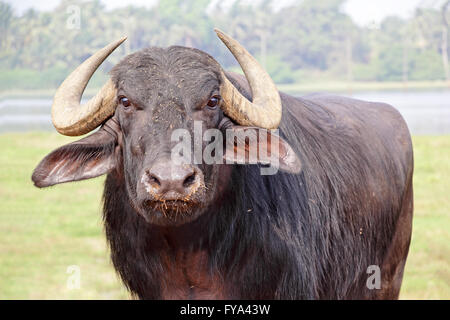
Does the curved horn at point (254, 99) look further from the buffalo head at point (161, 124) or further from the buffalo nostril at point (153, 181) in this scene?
the buffalo nostril at point (153, 181)

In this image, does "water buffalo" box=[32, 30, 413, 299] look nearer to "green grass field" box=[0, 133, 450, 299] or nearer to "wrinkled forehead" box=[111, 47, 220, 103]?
"wrinkled forehead" box=[111, 47, 220, 103]

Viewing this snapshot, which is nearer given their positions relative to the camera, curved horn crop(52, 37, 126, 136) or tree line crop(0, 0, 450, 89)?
curved horn crop(52, 37, 126, 136)

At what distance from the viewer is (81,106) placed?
155 inches

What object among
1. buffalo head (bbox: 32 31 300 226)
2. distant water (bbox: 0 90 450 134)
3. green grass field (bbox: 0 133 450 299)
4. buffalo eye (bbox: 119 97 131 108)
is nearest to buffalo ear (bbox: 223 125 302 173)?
buffalo head (bbox: 32 31 300 226)

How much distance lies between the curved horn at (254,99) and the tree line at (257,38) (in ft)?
72.3

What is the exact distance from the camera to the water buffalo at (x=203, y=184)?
3492 millimetres

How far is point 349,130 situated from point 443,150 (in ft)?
45.8

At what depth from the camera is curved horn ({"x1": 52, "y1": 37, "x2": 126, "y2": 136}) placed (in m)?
3.82

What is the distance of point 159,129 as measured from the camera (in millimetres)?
3426

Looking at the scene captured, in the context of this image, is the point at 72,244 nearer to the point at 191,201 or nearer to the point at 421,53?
the point at 191,201

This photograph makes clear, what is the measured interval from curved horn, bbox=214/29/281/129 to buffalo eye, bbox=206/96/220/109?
0.05 m

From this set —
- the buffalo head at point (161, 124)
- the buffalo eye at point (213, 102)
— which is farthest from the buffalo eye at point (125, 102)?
the buffalo eye at point (213, 102)

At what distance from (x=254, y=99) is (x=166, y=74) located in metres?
0.62
